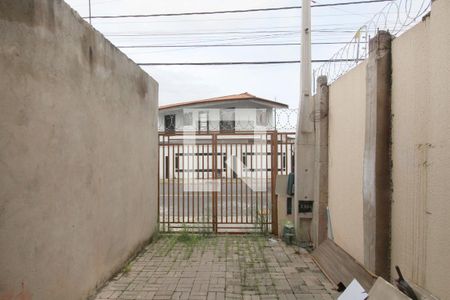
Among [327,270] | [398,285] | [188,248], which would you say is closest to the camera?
[398,285]

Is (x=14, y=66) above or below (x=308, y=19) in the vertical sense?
below

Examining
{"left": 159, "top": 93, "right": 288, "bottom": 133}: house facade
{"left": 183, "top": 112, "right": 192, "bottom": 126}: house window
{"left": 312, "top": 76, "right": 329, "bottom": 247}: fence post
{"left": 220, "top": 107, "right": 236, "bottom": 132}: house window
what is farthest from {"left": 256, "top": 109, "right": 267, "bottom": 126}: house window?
{"left": 312, "top": 76, "right": 329, "bottom": 247}: fence post

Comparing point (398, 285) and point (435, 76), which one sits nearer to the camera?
point (435, 76)

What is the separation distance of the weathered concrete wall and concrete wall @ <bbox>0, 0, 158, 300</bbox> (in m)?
3.22

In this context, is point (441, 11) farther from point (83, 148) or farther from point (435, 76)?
point (83, 148)

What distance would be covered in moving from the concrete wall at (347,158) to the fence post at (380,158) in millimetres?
607

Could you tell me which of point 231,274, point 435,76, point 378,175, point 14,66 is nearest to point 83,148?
point 14,66

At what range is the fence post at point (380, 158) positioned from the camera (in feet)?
12.2

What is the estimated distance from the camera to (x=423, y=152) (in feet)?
9.90

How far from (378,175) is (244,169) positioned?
193 inches

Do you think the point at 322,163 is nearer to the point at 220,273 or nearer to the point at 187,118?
the point at 220,273

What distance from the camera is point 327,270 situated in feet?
16.9

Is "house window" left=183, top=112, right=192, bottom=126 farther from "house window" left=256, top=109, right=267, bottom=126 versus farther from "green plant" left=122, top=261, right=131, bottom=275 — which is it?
"green plant" left=122, top=261, right=131, bottom=275

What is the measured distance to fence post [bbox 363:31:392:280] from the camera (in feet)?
12.2
